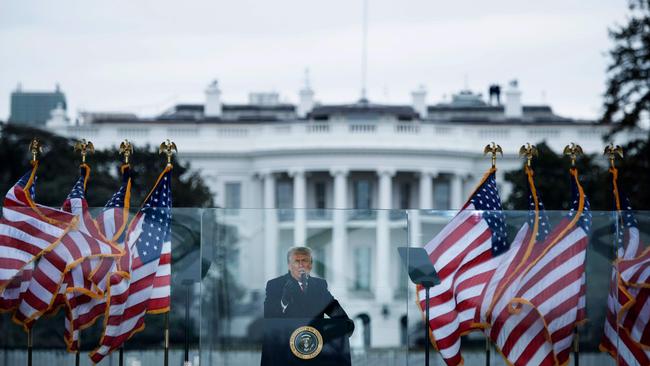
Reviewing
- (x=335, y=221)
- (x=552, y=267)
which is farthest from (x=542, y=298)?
(x=335, y=221)

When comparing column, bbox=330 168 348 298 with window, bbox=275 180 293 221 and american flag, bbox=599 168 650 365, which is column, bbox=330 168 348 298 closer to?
american flag, bbox=599 168 650 365

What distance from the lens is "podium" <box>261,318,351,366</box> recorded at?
62.9 feet

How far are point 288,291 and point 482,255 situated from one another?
219 centimetres

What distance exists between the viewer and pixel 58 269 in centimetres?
1959

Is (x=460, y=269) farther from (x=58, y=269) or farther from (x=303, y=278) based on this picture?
(x=58, y=269)

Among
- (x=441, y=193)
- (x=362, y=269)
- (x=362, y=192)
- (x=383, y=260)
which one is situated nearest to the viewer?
(x=362, y=269)

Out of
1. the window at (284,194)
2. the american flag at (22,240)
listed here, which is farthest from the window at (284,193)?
the american flag at (22,240)

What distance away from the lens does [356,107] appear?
93562 millimetres

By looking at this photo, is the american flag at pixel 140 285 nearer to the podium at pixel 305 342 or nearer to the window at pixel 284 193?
the podium at pixel 305 342

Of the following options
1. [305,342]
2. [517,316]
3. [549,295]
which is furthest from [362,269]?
[549,295]

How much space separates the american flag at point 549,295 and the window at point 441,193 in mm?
74226

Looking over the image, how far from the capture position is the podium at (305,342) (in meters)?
19.2

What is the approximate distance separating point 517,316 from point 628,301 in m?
1.22

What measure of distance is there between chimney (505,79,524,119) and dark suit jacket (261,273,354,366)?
81.6 meters
